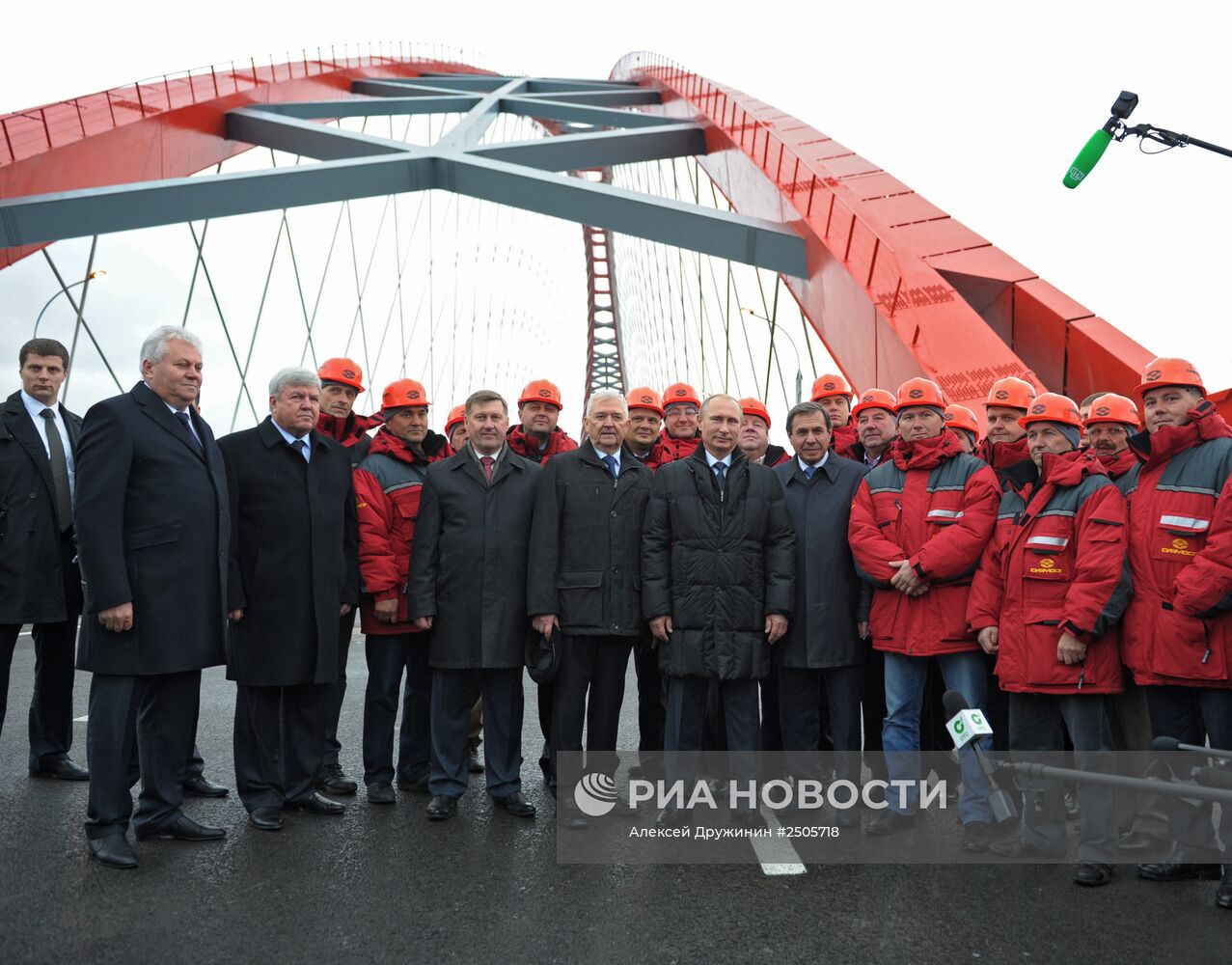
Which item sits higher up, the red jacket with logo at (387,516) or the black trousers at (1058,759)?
the red jacket with logo at (387,516)

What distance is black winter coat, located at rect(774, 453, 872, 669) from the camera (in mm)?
4859

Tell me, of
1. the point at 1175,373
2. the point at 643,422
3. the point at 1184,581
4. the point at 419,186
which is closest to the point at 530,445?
the point at 643,422

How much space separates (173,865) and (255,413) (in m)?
13.1

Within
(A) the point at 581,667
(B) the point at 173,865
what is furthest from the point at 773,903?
(B) the point at 173,865

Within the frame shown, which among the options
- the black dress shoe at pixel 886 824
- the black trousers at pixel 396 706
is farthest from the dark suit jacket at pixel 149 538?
the black dress shoe at pixel 886 824

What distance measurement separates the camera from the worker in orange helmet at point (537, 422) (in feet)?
19.4

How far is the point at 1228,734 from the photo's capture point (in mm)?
3941

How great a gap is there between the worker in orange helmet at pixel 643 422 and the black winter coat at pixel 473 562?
0.97 m

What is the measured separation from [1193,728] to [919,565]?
47.3 inches

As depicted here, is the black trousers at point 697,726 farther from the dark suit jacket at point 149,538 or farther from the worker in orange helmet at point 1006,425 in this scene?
the dark suit jacket at point 149,538

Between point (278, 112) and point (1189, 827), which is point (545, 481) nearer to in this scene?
point (1189, 827)

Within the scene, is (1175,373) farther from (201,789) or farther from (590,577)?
(201,789)

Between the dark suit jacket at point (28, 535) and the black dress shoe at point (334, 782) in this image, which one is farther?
the black dress shoe at point (334, 782)

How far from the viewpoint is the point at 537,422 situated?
593 cm
